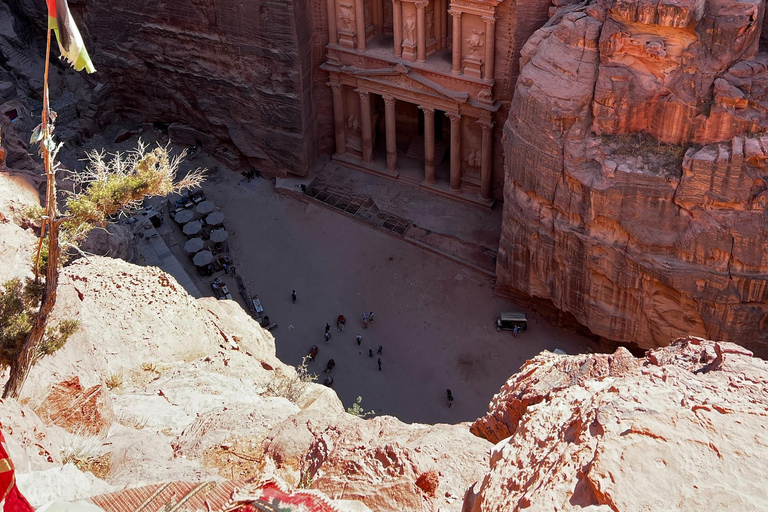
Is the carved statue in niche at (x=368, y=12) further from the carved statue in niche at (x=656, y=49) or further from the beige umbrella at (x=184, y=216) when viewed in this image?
the carved statue in niche at (x=656, y=49)

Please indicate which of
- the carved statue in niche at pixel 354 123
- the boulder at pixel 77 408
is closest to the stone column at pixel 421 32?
the carved statue in niche at pixel 354 123

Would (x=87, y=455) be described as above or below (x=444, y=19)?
above

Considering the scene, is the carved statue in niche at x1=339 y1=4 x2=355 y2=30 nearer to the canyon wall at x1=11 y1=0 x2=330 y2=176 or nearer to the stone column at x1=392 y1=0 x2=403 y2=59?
the canyon wall at x1=11 y1=0 x2=330 y2=176

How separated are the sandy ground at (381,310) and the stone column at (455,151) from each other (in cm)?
331

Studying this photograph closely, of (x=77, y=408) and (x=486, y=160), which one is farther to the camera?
(x=486, y=160)

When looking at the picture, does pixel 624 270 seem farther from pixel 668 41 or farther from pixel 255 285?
pixel 255 285

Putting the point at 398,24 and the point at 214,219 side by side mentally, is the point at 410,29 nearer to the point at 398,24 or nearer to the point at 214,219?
the point at 398,24

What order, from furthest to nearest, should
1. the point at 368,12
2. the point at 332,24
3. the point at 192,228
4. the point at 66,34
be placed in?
the point at 368,12, the point at 192,228, the point at 332,24, the point at 66,34

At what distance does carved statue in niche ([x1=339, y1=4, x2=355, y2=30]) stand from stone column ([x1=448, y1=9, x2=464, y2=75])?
443cm

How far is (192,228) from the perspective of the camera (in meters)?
29.9

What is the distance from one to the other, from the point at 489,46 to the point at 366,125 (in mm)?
6791

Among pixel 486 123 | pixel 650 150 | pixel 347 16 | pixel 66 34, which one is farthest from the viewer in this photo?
pixel 347 16

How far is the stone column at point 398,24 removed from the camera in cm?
2780

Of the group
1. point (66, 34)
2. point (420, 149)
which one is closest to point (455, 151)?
point (420, 149)
